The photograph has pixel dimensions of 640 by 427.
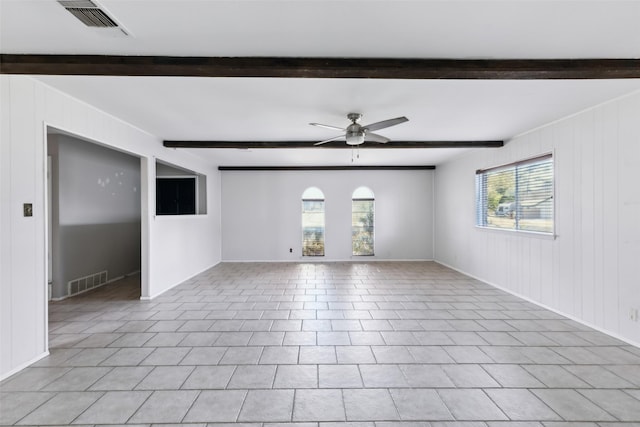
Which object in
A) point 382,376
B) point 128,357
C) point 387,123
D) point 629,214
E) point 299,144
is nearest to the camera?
point 382,376

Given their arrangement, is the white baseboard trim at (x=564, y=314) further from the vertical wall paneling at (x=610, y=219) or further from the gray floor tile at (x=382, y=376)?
the gray floor tile at (x=382, y=376)

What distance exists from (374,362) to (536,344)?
173 centimetres

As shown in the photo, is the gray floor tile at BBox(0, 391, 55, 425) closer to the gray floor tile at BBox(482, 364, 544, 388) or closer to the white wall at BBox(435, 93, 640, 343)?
the gray floor tile at BBox(482, 364, 544, 388)

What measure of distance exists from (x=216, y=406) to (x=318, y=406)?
2.31 feet

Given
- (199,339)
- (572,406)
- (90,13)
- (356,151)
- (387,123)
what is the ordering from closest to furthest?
(90,13), (572,406), (199,339), (387,123), (356,151)

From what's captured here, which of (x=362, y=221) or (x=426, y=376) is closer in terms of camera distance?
(x=426, y=376)

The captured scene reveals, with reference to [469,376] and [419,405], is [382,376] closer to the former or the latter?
[419,405]

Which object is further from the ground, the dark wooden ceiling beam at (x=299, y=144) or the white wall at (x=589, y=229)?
the dark wooden ceiling beam at (x=299, y=144)

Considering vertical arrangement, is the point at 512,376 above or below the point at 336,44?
below

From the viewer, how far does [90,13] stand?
184 centimetres

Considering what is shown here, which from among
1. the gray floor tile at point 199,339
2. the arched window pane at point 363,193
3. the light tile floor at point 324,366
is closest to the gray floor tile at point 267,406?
the light tile floor at point 324,366

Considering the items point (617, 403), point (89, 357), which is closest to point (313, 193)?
point (89, 357)

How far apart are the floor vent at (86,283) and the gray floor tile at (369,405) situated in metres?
4.93

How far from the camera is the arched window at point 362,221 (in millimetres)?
8281
